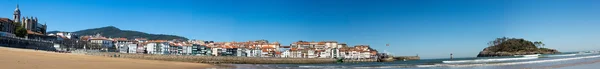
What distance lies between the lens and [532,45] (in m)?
120

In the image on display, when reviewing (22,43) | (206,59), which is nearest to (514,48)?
(206,59)

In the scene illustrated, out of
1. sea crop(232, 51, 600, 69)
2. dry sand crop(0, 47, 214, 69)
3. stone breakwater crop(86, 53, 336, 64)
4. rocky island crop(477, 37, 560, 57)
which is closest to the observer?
dry sand crop(0, 47, 214, 69)

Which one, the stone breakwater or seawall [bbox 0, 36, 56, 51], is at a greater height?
seawall [bbox 0, 36, 56, 51]

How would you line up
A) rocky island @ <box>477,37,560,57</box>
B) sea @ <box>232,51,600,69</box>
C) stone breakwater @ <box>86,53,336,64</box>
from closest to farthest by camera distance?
sea @ <box>232,51,600,69</box>
stone breakwater @ <box>86,53,336,64</box>
rocky island @ <box>477,37,560,57</box>

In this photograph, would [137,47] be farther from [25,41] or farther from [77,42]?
[25,41]

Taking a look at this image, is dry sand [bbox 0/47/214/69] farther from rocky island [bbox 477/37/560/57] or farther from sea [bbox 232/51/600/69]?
rocky island [bbox 477/37/560/57]

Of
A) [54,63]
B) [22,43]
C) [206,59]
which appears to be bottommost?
[206,59]

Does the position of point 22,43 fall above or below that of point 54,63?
above

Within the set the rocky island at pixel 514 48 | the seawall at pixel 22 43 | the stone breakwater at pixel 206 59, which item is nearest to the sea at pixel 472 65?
the stone breakwater at pixel 206 59

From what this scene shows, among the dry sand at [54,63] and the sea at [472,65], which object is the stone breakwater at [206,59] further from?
the dry sand at [54,63]

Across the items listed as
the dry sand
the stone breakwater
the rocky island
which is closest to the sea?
the dry sand

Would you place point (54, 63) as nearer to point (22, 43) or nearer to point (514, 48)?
point (22, 43)

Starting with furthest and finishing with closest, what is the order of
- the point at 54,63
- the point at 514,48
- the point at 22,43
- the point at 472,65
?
the point at 514,48 → the point at 22,43 → the point at 472,65 → the point at 54,63

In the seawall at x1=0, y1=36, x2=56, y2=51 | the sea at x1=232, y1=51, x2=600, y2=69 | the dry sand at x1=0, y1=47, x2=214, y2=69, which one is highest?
the seawall at x1=0, y1=36, x2=56, y2=51
